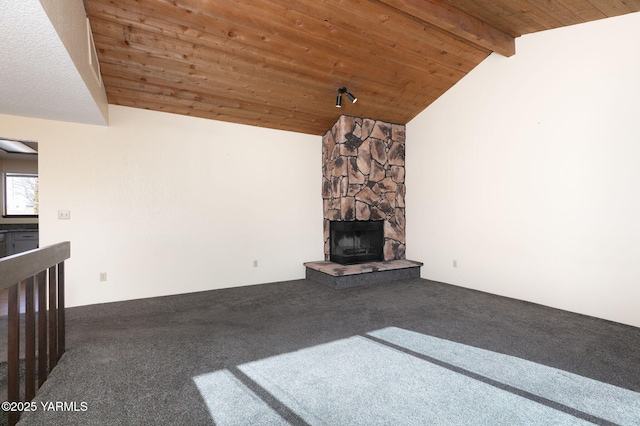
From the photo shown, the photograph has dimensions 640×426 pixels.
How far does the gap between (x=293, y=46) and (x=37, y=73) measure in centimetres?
222

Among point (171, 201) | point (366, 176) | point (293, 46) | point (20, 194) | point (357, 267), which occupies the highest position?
point (293, 46)

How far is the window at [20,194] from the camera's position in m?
5.88

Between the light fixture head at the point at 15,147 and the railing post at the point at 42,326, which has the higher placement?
the light fixture head at the point at 15,147

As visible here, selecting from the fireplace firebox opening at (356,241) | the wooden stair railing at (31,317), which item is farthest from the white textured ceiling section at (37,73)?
the fireplace firebox opening at (356,241)

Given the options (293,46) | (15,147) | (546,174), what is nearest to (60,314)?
(293,46)

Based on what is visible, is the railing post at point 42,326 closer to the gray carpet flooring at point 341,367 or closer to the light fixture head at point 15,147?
the gray carpet flooring at point 341,367

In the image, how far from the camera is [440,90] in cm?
464

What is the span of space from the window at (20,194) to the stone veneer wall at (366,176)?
5.88 m

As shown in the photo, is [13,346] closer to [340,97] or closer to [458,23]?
[340,97]

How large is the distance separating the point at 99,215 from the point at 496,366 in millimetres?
4357

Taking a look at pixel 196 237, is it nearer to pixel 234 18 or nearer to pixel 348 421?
pixel 234 18

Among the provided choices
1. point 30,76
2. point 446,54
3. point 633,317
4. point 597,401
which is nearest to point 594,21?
point 446,54

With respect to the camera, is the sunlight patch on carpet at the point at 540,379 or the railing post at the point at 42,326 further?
the railing post at the point at 42,326

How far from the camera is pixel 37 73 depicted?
7.30 feet
